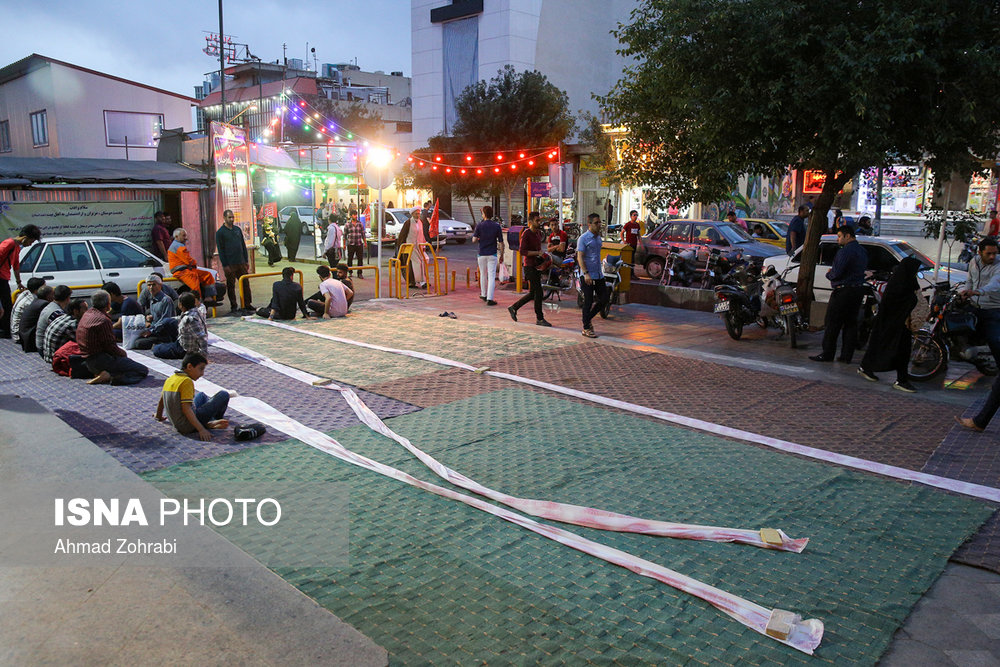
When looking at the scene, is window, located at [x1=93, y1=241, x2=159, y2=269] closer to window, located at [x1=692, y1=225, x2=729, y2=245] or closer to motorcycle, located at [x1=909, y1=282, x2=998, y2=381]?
motorcycle, located at [x1=909, y1=282, x2=998, y2=381]

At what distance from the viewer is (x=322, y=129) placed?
26359 millimetres

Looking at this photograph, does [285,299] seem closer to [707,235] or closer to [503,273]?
[503,273]

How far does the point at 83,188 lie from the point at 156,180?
1517mm

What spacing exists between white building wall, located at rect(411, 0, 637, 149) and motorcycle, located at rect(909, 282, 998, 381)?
125 ft

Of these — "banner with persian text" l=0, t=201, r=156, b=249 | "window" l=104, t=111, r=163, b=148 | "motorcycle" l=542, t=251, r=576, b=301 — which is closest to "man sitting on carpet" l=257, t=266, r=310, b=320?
"motorcycle" l=542, t=251, r=576, b=301

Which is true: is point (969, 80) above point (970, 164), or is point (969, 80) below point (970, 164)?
above

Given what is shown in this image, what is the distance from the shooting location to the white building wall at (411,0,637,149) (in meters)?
43.8

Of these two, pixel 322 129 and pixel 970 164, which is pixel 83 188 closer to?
pixel 322 129

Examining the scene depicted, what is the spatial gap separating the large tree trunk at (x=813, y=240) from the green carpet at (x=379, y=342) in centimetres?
416

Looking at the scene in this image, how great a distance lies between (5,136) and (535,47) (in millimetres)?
28504

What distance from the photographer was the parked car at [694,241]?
17359 millimetres

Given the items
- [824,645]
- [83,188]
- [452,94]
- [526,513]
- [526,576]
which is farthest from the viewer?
[452,94]

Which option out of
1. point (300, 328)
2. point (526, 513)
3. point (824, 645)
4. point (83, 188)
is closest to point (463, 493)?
point (526, 513)

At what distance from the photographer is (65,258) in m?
12.2
